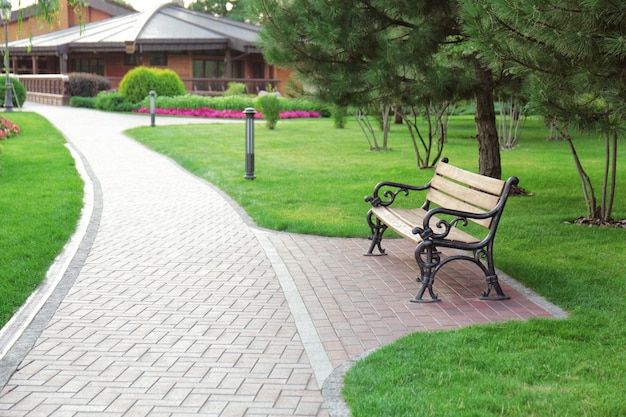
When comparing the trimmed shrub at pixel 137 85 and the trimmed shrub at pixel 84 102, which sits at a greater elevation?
the trimmed shrub at pixel 137 85

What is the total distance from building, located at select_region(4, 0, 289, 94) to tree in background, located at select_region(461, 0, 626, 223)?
106ft

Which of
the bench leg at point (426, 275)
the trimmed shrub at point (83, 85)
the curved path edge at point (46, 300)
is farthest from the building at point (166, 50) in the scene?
the bench leg at point (426, 275)

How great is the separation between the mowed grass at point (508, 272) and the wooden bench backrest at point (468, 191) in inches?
29.6

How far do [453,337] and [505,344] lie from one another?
0.34 metres

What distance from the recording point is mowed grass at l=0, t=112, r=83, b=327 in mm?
6828

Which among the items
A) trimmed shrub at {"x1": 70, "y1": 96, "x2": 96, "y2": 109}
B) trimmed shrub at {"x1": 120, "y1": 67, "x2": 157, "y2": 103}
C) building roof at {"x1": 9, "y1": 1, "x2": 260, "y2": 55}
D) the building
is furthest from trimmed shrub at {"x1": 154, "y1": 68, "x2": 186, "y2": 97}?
building roof at {"x1": 9, "y1": 1, "x2": 260, "y2": 55}

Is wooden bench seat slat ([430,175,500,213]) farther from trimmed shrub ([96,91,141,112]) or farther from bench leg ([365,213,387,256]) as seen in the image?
trimmed shrub ([96,91,141,112])

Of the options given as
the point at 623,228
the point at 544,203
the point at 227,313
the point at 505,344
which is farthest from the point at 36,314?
the point at 544,203

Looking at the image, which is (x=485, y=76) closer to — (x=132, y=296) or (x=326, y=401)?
(x=132, y=296)

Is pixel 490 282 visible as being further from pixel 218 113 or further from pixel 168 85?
pixel 168 85

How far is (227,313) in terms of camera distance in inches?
236

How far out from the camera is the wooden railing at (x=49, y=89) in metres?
36.0

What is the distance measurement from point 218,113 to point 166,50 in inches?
466

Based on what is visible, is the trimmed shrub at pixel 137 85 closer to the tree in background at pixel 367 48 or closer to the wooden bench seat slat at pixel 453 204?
the tree in background at pixel 367 48
